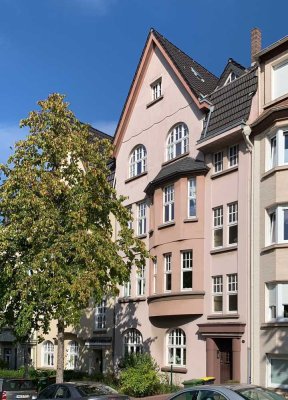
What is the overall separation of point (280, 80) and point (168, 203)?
7481 mm

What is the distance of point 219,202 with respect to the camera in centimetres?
2569

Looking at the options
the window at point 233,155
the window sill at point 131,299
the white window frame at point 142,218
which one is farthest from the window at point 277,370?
the white window frame at point 142,218

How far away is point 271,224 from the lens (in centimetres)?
2312

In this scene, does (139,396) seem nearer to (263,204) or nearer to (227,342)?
(227,342)

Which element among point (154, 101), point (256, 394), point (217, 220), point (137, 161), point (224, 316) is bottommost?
point (256, 394)

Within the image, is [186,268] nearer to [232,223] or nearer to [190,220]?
[190,220]

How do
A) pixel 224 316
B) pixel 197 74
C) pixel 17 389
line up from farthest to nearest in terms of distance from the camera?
pixel 197 74 → pixel 224 316 → pixel 17 389

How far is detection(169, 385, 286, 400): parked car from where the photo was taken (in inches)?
424

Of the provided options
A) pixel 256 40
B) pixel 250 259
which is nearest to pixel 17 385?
pixel 250 259

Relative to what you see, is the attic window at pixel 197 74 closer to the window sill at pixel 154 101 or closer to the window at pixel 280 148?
the window sill at pixel 154 101

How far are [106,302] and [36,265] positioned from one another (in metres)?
12.1

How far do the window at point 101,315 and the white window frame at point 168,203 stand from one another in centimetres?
724

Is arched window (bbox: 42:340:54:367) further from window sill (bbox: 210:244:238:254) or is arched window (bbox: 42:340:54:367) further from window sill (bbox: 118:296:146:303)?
window sill (bbox: 210:244:238:254)

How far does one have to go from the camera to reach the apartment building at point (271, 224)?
21875 millimetres
